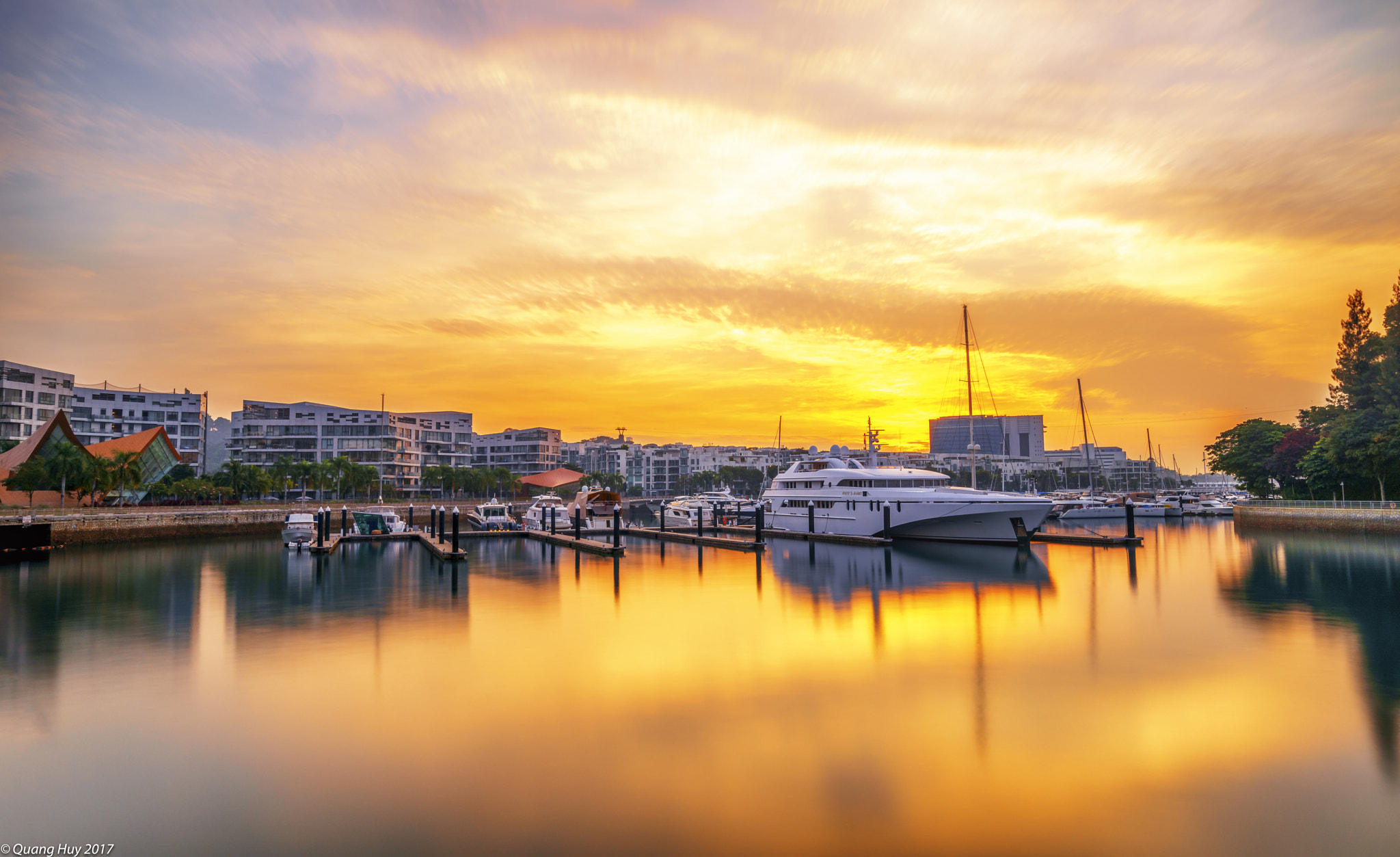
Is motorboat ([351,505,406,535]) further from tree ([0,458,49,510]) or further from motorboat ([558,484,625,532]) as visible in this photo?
tree ([0,458,49,510])

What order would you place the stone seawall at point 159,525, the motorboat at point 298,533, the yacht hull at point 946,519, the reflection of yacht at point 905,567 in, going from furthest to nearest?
the stone seawall at point 159,525, the motorboat at point 298,533, the yacht hull at point 946,519, the reflection of yacht at point 905,567

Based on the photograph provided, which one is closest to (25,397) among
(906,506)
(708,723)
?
(906,506)

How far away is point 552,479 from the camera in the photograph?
395 feet

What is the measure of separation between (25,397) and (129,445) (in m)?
26.4

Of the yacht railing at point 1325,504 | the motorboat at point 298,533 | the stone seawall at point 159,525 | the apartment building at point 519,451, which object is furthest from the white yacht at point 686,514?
the apartment building at point 519,451

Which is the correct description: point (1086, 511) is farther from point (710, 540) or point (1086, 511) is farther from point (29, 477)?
point (29, 477)

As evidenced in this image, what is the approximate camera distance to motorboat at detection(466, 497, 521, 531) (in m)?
63.0

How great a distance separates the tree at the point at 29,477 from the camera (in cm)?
5222

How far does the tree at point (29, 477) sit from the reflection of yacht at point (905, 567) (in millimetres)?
47998

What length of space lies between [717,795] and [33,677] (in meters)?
15.8

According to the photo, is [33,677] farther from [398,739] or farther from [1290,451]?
[1290,451]

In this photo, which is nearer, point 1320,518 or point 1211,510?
point 1320,518

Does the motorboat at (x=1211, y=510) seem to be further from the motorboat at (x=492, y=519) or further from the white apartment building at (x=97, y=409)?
the white apartment building at (x=97, y=409)

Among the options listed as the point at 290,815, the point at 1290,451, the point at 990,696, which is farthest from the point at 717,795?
the point at 1290,451
